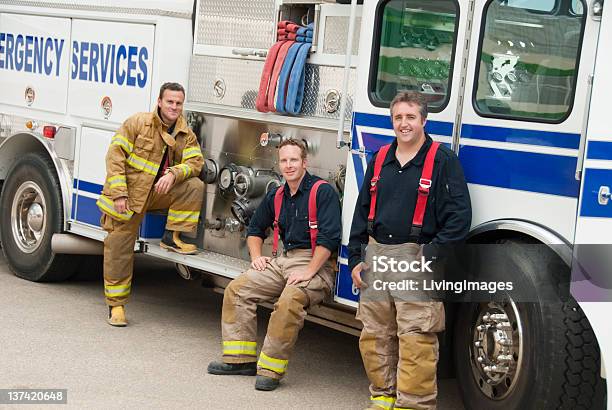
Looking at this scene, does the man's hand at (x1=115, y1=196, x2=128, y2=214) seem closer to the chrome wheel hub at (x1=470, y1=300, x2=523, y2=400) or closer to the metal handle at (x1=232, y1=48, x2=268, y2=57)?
the metal handle at (x1=232, y1=48, x2=268, y2=57)

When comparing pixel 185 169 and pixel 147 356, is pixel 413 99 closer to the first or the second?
pixel 185 169

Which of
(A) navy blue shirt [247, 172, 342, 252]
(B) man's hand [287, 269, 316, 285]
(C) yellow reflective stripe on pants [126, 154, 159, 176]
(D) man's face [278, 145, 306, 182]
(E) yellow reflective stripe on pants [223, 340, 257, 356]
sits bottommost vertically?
(E) yellow reflective stripe on pants [223, 340, 257, 356]

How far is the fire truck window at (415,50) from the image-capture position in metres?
5.61

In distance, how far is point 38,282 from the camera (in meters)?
8.60

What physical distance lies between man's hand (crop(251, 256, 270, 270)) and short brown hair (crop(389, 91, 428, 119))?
140 centimetres

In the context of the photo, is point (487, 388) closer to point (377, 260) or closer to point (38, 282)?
point (377, 260)

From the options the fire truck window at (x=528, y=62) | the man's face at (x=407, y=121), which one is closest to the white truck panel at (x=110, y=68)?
the man's face at (x=407, y=121)

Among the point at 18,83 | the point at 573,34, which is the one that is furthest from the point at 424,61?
the point at 18,83

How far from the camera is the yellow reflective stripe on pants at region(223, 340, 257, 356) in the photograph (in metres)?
6.32

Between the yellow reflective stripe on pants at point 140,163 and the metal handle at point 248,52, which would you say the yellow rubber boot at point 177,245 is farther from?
the metal handle at point 248,52

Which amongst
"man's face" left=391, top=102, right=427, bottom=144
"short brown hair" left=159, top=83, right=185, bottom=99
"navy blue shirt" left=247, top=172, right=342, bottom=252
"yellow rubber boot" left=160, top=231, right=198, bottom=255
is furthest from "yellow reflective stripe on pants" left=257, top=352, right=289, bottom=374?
"short brown hair" left=159, top=83, right=185, bottom=99

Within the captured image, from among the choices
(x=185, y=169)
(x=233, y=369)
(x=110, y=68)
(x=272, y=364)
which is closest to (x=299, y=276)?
(x=272, y=364)

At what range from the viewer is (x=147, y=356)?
670 cm

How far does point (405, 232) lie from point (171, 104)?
2.25 metres
